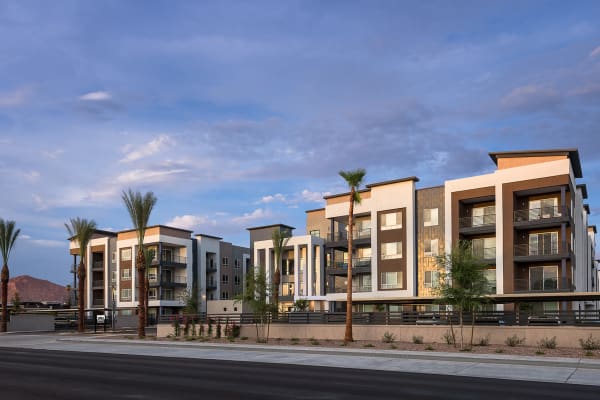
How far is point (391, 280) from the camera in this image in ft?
201

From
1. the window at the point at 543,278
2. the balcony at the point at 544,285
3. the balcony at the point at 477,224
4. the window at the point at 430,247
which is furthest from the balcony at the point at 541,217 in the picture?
the window at the point at 430,247

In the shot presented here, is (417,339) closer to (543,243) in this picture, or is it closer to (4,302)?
(543,243)

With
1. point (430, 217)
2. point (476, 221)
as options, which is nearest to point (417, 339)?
point (476, 221)

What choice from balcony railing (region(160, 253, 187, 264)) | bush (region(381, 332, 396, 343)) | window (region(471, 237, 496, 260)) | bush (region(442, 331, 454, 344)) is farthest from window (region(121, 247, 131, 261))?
bush (region(442, 331, 454, 344))

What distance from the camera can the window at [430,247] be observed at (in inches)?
2304

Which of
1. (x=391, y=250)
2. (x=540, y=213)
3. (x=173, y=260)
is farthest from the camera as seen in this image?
(x=173, y=260)

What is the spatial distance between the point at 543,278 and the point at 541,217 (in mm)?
5090

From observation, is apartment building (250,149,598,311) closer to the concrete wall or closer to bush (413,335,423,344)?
bush (413,335,423,344)

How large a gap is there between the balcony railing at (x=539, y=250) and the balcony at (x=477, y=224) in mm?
2713

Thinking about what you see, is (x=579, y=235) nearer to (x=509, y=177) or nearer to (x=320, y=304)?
(x=509, y=177)

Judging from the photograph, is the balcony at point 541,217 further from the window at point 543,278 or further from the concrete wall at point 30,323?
the concrete wall at point 30,323

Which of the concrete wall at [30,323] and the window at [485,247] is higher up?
the window at [485,247]

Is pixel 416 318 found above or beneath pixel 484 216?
beneath

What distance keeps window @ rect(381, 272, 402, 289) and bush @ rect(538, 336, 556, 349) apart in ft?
90.1
